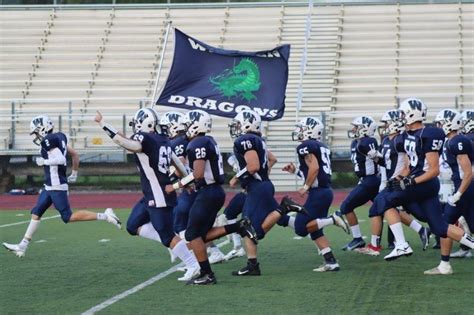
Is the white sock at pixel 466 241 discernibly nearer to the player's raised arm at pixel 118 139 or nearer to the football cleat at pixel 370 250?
the football cleat at pixel 370 250

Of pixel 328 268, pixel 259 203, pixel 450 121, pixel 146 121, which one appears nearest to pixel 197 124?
pixel 146 121

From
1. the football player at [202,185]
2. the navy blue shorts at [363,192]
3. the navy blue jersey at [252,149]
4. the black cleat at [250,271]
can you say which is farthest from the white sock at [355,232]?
the football player at [202,185]

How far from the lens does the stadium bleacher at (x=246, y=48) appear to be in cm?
2469

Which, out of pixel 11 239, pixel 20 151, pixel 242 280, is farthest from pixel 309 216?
pixel 20 151

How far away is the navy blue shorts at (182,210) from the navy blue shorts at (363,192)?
7.72ft

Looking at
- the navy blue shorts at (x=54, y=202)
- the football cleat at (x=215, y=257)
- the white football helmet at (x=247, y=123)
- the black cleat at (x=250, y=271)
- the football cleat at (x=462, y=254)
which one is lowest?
the football cleat at (x=462, y=254)

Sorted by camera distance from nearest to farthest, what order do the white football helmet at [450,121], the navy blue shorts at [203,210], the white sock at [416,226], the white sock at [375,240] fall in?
1. the navy blue shorts at [203,210]
2. the white football helmet at [450,121]
3. the white sock at [416,226]
4. the white sock at [375,240]

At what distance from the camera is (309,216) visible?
1070 centimetres

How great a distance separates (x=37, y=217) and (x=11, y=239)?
6.93ft

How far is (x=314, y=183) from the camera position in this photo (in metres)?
11.0

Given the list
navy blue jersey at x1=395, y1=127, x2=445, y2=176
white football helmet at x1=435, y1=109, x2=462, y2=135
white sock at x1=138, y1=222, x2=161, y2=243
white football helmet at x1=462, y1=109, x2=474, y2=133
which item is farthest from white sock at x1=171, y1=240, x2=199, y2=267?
white football helmet at x1=462, y1=109, x2=474, y2=133

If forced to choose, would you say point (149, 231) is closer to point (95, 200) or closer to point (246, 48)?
point (95, 200)

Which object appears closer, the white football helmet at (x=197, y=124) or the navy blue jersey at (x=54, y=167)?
the white football helmet at (x=197, y=124)

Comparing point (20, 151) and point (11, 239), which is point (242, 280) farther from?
point (20, 151)
